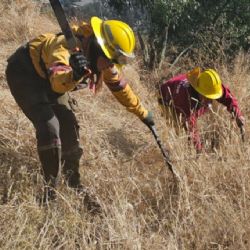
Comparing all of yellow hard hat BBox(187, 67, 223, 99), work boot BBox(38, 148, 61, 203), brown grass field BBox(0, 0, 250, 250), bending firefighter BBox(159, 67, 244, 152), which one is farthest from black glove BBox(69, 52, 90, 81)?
yellow hard hat BBox(187, 67, 223, 99)

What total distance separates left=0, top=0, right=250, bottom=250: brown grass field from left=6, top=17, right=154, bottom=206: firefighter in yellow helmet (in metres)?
0.25

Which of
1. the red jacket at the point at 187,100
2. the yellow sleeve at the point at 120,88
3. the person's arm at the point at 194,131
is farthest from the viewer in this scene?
the red jacket at the point at 187,100

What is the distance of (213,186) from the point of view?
12.7 feet

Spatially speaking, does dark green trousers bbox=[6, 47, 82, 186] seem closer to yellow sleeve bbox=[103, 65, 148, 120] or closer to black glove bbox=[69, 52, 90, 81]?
yellow sleeve bbox=[103, 65, 148, 120]

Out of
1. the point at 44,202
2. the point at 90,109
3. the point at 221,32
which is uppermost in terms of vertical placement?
the point at 44,202

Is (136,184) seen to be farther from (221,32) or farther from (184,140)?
(221,32)

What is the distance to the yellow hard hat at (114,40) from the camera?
360cm

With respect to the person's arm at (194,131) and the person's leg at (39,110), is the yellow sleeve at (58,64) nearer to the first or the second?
the person's leg at (39,110)

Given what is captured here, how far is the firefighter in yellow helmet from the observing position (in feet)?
11.3

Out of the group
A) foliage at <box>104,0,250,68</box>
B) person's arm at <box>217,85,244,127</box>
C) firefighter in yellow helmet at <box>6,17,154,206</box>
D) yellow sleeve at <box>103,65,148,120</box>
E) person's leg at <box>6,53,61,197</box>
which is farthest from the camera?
foliage at <box>104,0,250,68</box>

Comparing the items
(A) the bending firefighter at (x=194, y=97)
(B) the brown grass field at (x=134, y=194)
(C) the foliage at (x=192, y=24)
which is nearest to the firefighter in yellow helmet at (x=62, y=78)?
(B) the brown grass field at (x=134, y=194)

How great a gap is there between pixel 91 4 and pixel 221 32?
277cm

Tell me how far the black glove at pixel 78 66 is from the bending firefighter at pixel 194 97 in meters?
1.71

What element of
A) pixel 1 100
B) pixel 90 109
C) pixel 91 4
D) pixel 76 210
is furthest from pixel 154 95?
pixel 91 4
